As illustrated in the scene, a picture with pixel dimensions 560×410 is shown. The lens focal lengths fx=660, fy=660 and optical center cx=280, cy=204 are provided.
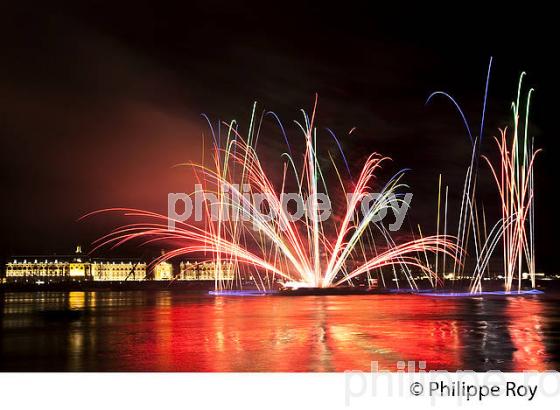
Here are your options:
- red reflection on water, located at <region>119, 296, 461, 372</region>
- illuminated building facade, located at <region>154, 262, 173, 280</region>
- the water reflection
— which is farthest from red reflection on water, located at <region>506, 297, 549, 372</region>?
illuminated building facade, located at <region>154, 262, 173, 280</region>

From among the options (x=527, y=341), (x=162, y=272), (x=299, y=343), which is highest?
(x=299, y=343)

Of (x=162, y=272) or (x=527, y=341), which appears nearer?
(x=527, y=341)

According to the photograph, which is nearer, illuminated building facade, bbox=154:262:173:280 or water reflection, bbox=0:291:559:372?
water reflection, bbox=0:291:559:372

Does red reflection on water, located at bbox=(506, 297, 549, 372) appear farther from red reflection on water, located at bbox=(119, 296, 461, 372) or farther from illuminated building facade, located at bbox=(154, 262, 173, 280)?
illuminated building facade, located at bbox=(154, 262, 173, 280)

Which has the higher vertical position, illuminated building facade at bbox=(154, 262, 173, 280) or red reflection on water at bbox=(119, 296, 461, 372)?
red reflection on water at bbox=(119, 296, 461, 372)

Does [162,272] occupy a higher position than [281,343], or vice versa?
[281,343]

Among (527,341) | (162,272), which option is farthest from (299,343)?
(162,272)

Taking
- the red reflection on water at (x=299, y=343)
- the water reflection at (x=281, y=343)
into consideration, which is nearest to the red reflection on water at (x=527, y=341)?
the water reflection at (x=281, y=343)

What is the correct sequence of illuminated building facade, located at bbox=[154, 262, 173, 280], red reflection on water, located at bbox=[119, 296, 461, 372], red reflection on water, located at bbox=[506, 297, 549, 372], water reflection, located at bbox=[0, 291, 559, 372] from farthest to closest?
illuminated building facade, located at bbox=[154, 262, 173, 280] < water reflection, located at bbox=[0, 291, 559, 372] < red reflection on water, located at bbox=[119, 296, 461, 372] < red reflection on water, located at bbox=[506, 297, 549, 372]

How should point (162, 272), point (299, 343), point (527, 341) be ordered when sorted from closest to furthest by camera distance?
point (299, 343), point (527, 341), point (162, 272)

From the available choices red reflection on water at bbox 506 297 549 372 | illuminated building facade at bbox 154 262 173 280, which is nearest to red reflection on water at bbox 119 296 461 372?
red reflection on water at bbox 506 297 549 372

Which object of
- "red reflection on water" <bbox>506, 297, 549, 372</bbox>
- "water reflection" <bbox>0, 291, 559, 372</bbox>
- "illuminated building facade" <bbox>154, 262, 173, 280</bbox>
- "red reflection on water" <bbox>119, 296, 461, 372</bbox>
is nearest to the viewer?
"red reflection on water" <bbox>506, 297, 549, 372</bbox>

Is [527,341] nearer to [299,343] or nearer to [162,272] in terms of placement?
[299,343]
